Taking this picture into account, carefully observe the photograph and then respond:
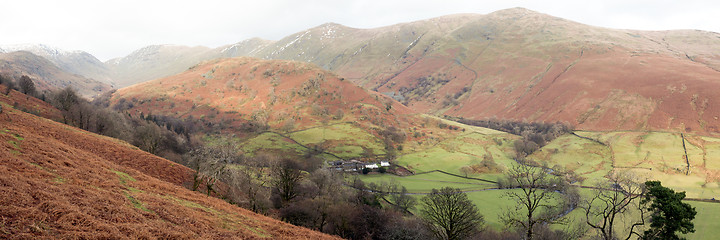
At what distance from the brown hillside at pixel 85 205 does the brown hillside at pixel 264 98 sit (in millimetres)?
119298

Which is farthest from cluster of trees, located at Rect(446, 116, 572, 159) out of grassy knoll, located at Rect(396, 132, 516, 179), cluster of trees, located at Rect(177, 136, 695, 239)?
cluster of trees, located at Rect(177, 136, 695, 239)

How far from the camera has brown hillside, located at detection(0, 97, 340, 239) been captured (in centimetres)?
1010

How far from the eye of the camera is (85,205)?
12586 millimetres

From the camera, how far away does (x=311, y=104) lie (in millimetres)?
155375

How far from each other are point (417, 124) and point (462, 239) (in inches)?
4612

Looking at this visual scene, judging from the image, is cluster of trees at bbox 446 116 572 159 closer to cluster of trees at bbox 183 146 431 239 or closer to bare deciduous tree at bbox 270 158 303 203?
cluster of trees at bbox 183 146 431 239

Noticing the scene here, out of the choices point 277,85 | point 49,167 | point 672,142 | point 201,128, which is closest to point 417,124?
point 277,85

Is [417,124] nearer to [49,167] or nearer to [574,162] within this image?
[574,162]

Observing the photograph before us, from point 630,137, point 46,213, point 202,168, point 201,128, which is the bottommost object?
point 630,137

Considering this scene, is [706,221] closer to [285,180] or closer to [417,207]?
[417,207]

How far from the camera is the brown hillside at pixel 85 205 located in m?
10.1

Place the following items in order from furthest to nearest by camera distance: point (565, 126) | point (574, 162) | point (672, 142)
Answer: point (565, 126)
point (574, 162)
point (672, 142)

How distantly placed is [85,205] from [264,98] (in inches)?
6106

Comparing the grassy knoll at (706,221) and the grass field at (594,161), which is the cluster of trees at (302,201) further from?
the grassy knoll at (706,221)
